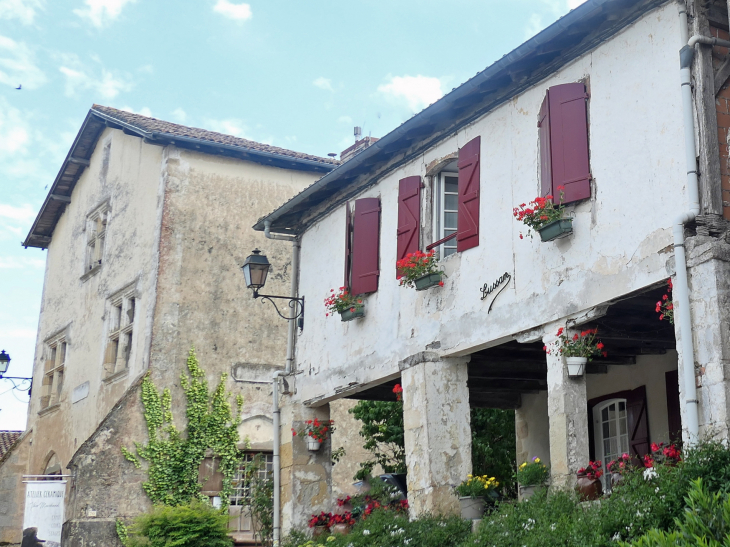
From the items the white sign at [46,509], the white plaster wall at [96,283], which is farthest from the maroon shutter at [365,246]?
the white sign at [46,509]

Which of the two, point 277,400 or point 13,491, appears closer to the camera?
point 277,400

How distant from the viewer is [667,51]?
323 inches

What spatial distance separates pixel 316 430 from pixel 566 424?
211 inches

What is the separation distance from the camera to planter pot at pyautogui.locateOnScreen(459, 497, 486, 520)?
9.92 meters

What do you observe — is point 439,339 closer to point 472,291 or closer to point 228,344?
point 472,291

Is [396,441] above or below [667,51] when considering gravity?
below

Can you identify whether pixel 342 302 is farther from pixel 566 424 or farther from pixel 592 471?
pixel 592 471

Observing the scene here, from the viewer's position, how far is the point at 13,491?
21969 mm

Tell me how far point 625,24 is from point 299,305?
6.98 meters

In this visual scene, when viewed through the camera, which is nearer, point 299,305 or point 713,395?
point 713,395

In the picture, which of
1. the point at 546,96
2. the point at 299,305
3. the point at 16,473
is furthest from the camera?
the point at 16,473

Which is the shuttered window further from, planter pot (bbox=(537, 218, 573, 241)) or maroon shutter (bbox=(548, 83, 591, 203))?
planter pot (bbox=(537, 218, 573, 241))

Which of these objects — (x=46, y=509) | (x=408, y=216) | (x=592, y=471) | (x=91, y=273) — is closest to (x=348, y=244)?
(x=408, y=216)

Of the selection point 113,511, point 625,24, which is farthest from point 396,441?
point 625,24
